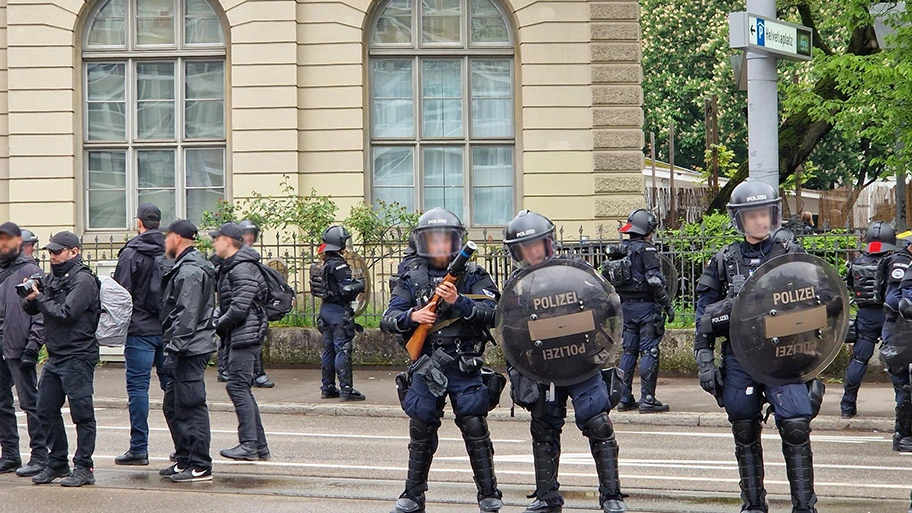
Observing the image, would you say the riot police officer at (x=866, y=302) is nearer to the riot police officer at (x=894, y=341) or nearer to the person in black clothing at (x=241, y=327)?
the riot police officer at (x=894, y=341)

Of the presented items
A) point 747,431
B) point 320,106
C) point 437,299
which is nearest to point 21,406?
point 437,299

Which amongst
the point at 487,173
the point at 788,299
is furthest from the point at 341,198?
the point at 788,299

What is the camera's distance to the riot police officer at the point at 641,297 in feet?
39.2

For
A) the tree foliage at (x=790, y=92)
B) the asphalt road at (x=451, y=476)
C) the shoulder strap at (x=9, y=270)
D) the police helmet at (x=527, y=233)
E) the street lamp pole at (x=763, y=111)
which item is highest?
the tree foliage at (x=790, y=92)

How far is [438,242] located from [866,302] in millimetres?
5639

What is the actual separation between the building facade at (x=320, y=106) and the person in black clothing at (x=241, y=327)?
29.3ft

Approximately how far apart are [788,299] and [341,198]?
40.7 ft

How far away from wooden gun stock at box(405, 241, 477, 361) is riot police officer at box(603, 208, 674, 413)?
→ 5067mm

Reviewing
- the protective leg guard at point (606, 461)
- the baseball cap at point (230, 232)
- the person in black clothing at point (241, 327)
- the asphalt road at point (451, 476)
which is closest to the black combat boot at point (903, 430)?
the asphalt road at point (451, 476)

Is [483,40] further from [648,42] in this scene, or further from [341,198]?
[648,42]

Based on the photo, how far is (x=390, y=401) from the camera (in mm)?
13258

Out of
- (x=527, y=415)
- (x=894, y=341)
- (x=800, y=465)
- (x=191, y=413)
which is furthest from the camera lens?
(x=527, y=415)

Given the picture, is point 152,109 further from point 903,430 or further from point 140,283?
point 903,430

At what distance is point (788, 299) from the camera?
269 inches
